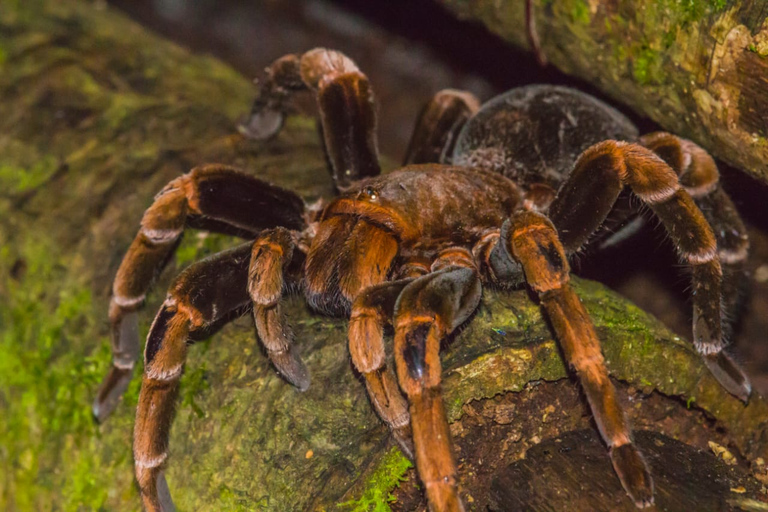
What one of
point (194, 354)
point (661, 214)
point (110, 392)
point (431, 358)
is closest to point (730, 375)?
point (661, 214)

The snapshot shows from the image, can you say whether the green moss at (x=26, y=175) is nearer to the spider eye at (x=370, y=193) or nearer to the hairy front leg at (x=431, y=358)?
the spider eye at (x=370, y=193)

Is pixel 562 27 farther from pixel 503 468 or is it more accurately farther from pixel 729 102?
pixel 503 468

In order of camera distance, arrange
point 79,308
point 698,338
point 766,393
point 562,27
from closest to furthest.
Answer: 1. point 698,338
2. point 79,308
3. point 562,27
4. point 766,393

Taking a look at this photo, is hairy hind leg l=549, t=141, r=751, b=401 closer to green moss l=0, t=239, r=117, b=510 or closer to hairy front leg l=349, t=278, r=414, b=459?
hairy front leg l=349, t=278, r=414, b=459

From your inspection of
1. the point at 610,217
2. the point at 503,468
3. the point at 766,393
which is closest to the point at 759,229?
the point at 766,393

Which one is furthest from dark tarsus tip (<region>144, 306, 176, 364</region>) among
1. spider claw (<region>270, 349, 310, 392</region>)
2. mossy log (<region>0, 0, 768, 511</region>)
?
spider claw (<region>270, 349, 310, 392</region>)

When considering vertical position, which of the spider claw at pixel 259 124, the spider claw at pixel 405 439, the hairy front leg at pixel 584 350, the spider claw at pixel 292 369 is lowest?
the spider claw at pixel 259 124

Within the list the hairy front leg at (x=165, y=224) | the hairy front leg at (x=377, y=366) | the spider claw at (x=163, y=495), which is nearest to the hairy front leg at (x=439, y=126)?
the hairy front leg at (x=165, y=224)
